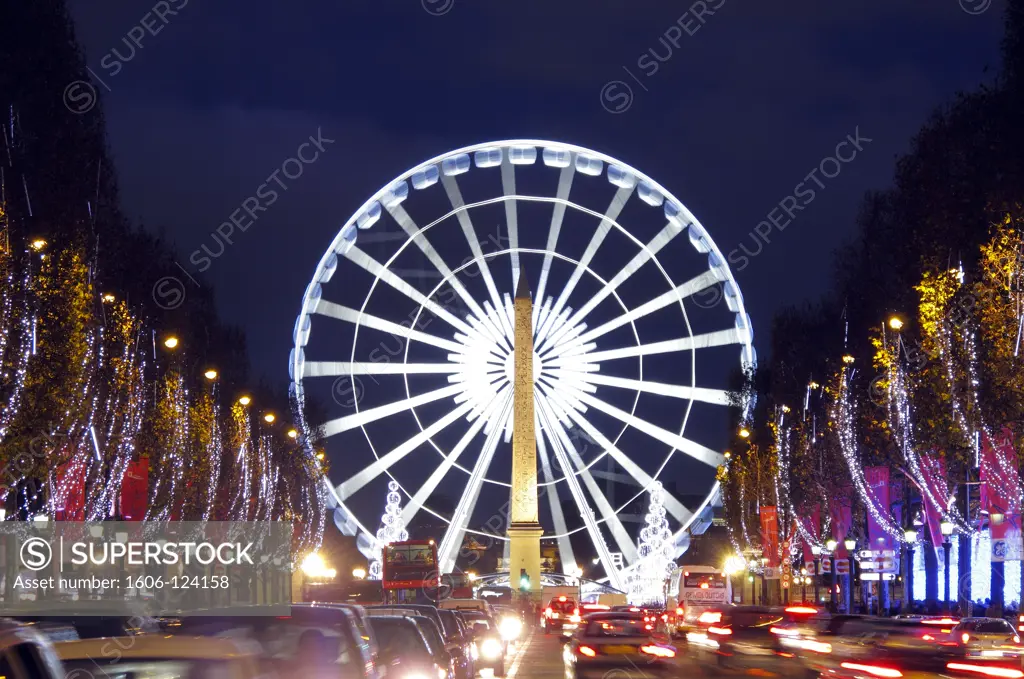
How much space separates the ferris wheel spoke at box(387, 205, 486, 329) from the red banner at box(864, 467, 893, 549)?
20.6 m

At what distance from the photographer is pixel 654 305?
177 feet

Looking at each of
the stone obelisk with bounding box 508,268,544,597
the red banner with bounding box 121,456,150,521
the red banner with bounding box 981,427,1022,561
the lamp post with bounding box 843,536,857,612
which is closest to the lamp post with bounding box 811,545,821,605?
the lamp post with bounding box 843,536,857,612

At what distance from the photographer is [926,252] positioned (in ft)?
133

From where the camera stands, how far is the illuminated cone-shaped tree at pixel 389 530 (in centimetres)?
5889

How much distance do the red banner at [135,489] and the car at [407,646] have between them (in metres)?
34.6

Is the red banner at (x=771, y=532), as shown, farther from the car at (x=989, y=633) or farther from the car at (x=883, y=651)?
the car at (x=883, y=651)

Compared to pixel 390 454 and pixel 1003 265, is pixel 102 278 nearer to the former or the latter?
pixel 390 454

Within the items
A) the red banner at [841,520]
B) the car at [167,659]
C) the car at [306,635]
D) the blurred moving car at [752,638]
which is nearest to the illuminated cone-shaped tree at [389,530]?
the red banner at [841,520]

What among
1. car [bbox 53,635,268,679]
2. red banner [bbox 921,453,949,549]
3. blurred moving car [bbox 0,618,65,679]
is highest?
red banner [bbox 921,453,949,549]

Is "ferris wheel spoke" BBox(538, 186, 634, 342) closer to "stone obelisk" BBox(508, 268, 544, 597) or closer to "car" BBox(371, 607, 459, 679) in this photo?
"stone obelisk" BBox(508, 268, 544, 597)

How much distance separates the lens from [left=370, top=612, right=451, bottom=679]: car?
1738 centimetres

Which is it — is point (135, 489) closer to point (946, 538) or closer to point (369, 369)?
point (369, 369)

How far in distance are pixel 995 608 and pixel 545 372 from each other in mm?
16405

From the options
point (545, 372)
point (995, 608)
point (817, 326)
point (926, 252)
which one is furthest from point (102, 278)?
point (817, 326)
